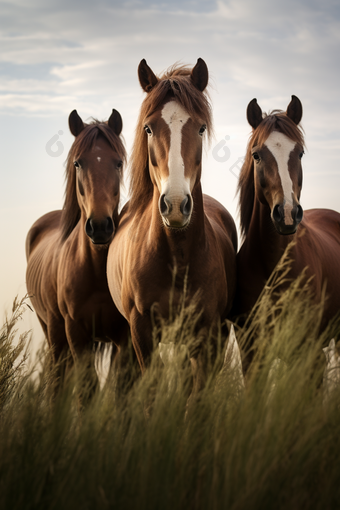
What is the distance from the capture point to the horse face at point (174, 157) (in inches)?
97.5

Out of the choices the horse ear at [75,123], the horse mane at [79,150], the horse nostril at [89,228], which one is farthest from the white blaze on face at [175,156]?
the horse ear at [75,123]

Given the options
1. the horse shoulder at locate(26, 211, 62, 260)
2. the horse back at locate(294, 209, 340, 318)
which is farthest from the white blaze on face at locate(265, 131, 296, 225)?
the horse shoulder at locate(26, 211, 62, 260)

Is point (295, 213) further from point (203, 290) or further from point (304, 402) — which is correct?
point (304, 402)

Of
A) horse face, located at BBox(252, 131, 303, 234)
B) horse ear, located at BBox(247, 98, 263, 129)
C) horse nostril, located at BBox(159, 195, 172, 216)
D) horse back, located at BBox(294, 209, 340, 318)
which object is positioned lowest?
horse back, located at BBox(294, 209, 340, 318)

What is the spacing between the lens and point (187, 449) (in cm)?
182

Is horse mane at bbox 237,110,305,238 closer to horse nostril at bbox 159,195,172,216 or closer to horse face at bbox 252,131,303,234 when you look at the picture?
horse face at bbox 252,131,303,234

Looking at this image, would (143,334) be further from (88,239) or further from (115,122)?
(115,122)

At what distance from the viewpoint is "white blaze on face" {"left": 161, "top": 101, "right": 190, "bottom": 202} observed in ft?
8.12

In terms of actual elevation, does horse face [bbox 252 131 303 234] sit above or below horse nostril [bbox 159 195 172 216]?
above

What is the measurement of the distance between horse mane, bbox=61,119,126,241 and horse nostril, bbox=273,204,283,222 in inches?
62.6

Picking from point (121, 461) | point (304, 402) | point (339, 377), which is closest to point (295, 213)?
point (339, 377)

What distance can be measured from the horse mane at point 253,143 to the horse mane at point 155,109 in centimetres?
51

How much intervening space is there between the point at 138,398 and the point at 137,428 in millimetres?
119

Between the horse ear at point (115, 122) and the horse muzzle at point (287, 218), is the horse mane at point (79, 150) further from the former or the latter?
the horse muzzle at point (287, 218)
